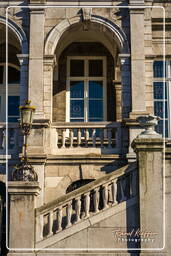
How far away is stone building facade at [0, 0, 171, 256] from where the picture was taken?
9.45 meters

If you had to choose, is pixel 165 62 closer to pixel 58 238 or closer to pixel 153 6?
pixel 153 6

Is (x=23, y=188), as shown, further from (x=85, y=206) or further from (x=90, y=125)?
(x=90, y=125)

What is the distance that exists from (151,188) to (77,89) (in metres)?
7.17

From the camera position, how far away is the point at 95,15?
13.8m

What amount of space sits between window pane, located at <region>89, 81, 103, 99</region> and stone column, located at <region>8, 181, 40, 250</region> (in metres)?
7.12

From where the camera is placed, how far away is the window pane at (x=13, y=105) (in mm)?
16453

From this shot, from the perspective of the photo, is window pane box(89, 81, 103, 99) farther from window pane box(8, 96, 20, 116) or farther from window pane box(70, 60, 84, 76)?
window pane box(8, 96, 20, 116)

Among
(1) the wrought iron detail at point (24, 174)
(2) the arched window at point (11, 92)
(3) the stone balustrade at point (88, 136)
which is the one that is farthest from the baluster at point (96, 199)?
(2) the arched window at point (11, 92)

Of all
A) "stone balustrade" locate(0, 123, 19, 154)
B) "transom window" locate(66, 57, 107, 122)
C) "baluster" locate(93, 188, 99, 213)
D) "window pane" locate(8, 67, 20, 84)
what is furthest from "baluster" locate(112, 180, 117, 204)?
"window pane" locate(8, 67, 20, 84)

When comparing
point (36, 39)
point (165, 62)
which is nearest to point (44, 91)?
point (36, 39)

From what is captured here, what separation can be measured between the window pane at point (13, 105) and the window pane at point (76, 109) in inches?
78.7

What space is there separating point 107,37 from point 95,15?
4.12 feet

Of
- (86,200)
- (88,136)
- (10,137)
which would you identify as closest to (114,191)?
(86,200)

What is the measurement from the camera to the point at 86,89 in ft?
52.9
